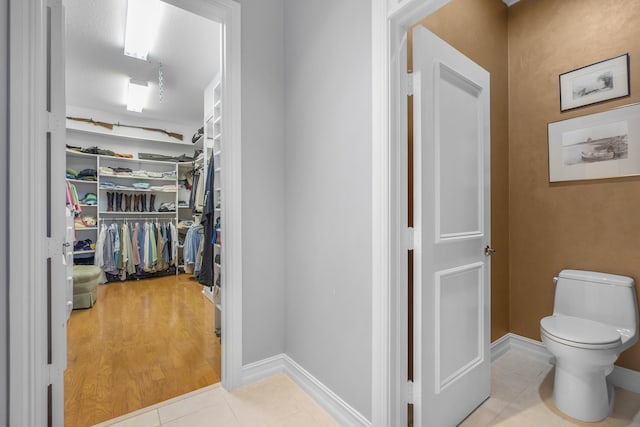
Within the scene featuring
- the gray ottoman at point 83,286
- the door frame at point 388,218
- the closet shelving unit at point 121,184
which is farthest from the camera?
the closet shelving unit at point 121,184

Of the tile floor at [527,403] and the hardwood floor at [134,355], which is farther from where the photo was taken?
the hardwood floor at [134,355]

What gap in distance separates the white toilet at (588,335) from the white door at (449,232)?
382mm

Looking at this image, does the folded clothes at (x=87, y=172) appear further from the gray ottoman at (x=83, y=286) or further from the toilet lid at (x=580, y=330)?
the toilet lid at (x=580, y=330)

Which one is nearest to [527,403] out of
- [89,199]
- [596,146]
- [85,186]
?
[596,146]

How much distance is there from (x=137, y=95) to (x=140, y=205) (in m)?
2.04

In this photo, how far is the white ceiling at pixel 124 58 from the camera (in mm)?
2557

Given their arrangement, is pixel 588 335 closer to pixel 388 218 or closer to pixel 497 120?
pixel 388 218

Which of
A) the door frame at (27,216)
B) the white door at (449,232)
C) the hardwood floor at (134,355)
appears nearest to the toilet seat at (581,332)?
the white door at (449,232)

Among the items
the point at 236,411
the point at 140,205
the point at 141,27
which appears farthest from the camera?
the point at 140,205

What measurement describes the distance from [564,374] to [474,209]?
106 cm

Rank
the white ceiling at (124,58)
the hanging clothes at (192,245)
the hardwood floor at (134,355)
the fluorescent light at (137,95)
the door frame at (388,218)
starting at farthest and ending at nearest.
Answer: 1. the hanging clothes at (192,245)
2. the fluorescent light at (137,95)
3. the white ceiling at (124,58)
4. the hardwood floor at (134,355)
5. the door frame at (388,218)

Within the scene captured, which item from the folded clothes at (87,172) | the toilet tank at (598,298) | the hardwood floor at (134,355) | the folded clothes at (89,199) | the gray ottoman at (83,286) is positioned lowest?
the hardwood floor at (134,355)

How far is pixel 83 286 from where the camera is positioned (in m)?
3.43

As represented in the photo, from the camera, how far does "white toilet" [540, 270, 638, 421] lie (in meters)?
1.55
